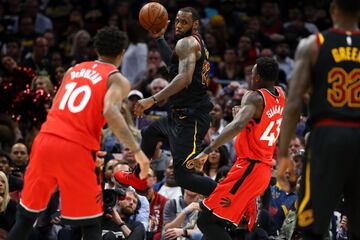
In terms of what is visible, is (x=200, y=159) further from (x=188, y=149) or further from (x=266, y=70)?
(x=266, y=70)

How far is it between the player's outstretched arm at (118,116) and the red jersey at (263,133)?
5.60ft

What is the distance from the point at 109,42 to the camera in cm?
724

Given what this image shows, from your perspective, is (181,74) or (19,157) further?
(19,157)

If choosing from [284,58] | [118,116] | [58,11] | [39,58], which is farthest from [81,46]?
[118,116]

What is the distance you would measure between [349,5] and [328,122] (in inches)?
35.2

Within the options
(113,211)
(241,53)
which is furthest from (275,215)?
(241,53)

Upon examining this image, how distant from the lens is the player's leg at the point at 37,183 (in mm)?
6930

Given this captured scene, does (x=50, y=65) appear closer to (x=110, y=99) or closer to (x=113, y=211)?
(x=113, y=211)

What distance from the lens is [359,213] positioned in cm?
611

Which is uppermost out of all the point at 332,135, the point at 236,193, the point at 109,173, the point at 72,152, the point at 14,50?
the point at 332,135

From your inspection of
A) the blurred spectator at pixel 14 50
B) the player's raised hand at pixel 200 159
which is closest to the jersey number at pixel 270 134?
the player's raised hand at pixel 200 159

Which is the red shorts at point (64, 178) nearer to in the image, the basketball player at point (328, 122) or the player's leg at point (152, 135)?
the basketball player at point (328, 122)

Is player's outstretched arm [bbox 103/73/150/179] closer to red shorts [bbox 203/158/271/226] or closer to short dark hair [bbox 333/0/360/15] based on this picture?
red shorts [bbox 203/158/271/226]

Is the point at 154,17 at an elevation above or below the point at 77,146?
above
